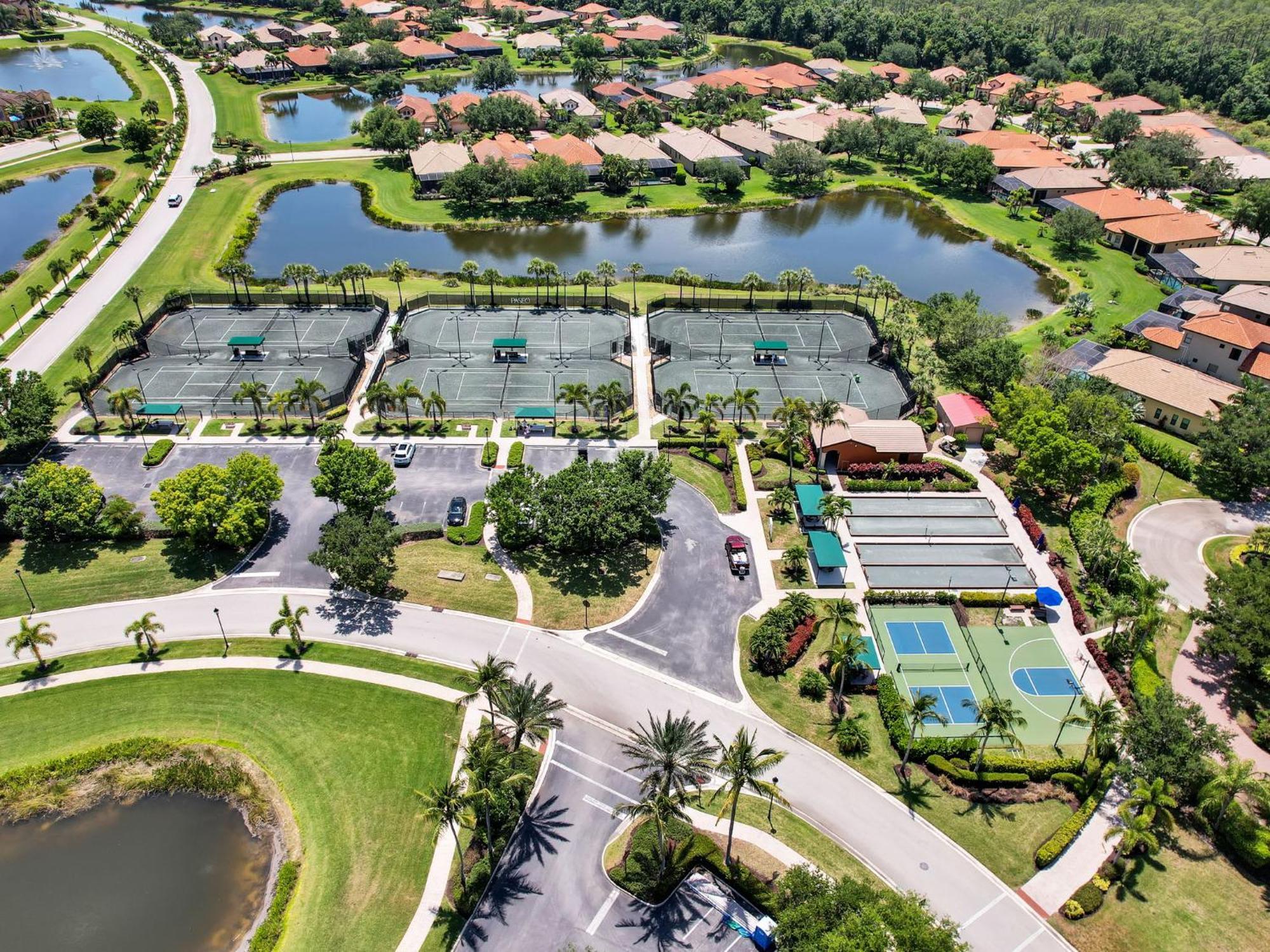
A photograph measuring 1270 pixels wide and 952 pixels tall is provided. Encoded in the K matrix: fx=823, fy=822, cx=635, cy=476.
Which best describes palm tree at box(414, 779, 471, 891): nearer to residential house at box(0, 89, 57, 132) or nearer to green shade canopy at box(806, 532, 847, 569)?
green shade canopy at box(806, 532, 847, 569)

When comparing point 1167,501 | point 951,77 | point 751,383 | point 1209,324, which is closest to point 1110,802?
point 1167,501

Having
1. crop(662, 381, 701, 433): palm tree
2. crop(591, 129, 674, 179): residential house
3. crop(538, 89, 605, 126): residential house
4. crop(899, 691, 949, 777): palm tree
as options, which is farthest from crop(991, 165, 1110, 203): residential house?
crop(899, 691, 949, 777): palm tree

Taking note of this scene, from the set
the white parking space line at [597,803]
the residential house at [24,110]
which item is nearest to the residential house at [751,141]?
the residential house at [24,110]

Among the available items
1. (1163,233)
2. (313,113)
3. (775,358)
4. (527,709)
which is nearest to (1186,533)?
(775,358)

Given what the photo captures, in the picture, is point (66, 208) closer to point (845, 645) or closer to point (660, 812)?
point (845, 645)

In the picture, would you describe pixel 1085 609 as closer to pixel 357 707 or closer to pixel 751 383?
pixel 751 383

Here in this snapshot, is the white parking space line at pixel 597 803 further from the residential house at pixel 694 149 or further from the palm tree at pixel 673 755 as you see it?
the residential house at pixel 694 149
